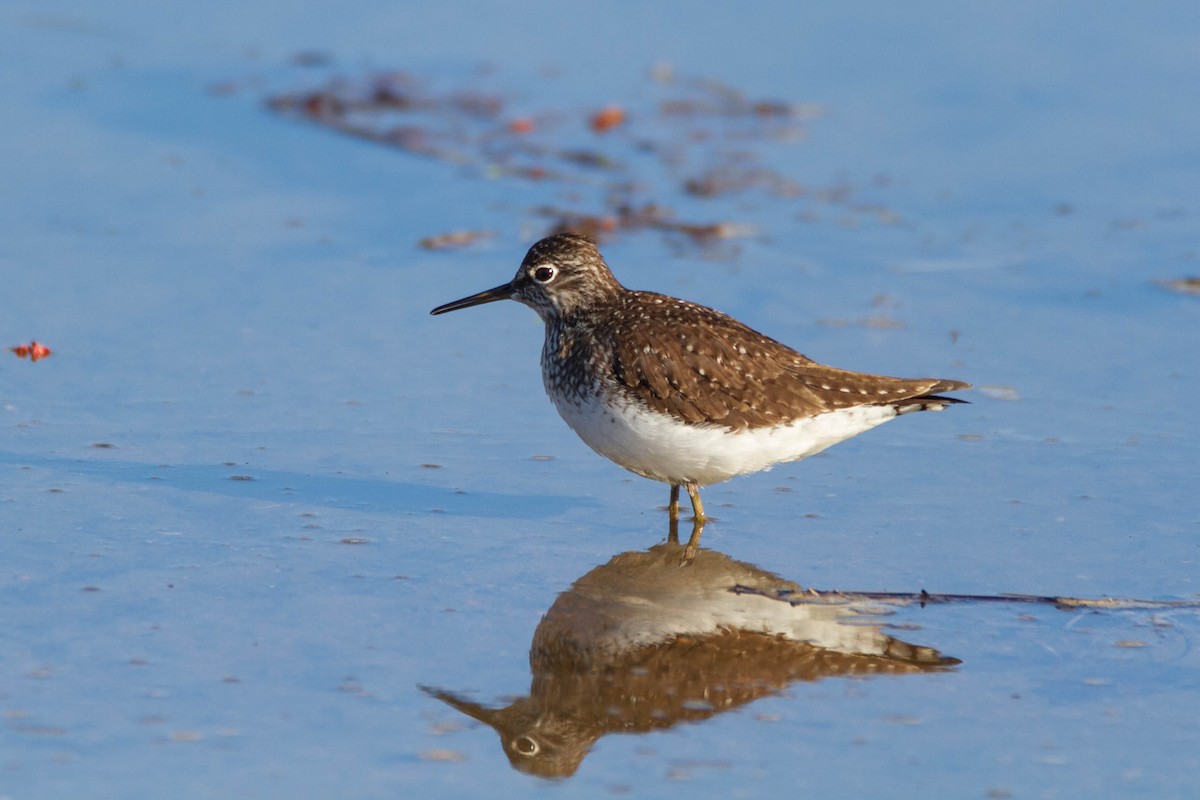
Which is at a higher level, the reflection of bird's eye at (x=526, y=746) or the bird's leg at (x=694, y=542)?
the bird's leg at (x=694, y=542)

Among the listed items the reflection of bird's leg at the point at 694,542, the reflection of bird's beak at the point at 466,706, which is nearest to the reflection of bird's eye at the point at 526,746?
the reflection of bird's beak at the point at 466,706

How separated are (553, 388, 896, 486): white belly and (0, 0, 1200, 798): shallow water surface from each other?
0.32 m

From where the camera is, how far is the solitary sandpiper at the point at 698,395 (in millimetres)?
7473

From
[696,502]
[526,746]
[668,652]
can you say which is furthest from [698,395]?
[526,746]

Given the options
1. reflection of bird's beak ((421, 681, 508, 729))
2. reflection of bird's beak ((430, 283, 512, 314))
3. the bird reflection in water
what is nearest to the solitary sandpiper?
the bird reflection in water

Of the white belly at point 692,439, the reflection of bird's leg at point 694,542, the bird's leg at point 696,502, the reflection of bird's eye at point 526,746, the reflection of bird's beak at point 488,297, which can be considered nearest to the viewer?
the reflection of bird's eye at point 526,746

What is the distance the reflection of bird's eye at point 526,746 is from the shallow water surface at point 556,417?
17 mm

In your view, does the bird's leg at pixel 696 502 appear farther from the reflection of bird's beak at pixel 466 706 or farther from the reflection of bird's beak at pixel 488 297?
the reflection of bird's beak at pixel 466 706

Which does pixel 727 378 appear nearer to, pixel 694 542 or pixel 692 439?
pixel 692 439

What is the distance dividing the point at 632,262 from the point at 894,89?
4492mm

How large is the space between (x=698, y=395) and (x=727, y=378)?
195 millimetres

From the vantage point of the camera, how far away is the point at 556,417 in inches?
354

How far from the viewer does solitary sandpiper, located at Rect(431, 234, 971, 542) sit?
7.47m

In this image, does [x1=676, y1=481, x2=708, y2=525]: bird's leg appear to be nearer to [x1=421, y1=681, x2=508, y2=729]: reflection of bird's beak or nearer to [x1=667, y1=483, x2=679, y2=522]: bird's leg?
[x1=667, y1=483, x2=679, y2=522]: bird's leg
